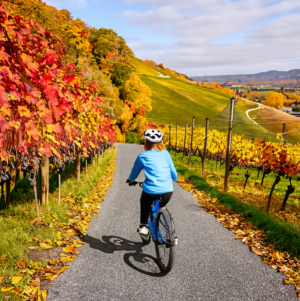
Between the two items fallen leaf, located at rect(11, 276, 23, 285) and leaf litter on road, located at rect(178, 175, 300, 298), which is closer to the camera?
fallen leaf, located at rect(11, 276, 23, 285)

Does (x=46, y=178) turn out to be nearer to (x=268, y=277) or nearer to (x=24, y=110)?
(x=24, y=110)

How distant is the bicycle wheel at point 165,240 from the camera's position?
13.0 feet

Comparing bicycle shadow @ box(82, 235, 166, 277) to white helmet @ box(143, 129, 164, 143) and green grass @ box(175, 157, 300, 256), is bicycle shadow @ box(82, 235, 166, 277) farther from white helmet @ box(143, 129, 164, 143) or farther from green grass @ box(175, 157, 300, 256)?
green grass @ box(175, 157, 300, 256)

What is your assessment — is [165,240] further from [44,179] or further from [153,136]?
[44,179]

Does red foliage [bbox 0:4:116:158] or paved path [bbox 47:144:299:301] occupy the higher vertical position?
red foliage [bbox 0:4:116:158]

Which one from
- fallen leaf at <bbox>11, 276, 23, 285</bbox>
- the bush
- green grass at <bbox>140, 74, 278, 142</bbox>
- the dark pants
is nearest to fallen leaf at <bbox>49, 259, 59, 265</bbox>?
fallen leaf at <bbox>11, 276, 23, 285</bbox>

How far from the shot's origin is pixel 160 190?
4137 mm

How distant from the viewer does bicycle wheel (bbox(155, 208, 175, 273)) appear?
13.0 ft

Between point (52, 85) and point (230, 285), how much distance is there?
3619 millimetres

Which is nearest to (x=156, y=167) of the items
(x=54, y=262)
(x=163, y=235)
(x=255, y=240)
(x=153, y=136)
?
(x=153, y=136)

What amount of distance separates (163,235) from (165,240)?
0.09 m

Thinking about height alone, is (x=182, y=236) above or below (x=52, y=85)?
below

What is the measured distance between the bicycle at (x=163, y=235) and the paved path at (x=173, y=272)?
200 mm

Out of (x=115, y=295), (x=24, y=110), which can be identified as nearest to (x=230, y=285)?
(x=115, y=295)
